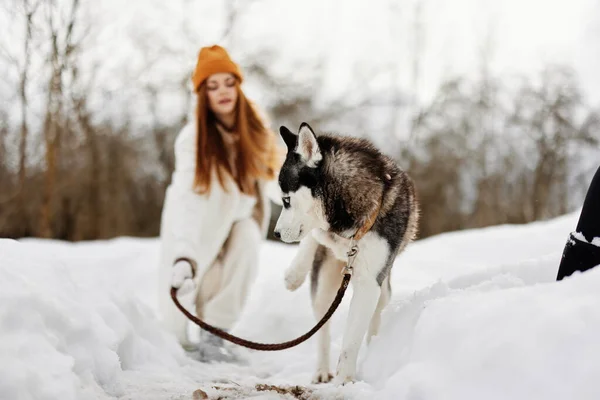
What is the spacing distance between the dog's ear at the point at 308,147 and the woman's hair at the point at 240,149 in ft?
5.14

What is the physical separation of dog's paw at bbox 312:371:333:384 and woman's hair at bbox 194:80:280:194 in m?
1.69

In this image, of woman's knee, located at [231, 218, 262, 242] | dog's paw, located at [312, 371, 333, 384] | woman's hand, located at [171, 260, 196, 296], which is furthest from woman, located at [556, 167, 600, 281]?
woman's knee, located at [231, 218, 262, 242]

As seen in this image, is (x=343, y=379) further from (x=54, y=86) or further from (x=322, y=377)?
(x=54, y=86)

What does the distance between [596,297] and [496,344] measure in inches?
15.2

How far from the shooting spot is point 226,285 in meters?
4.36

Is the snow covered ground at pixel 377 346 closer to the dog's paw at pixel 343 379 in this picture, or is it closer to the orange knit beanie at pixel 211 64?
the dog's paw at pixel 343 379

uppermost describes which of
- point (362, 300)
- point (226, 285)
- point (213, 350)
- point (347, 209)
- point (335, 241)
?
point (347, 209)

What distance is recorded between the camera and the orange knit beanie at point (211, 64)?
4.16 m

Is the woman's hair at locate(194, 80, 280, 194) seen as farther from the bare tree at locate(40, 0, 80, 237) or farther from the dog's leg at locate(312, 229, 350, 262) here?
the bare tree at locate(40, 0, 80, 237)

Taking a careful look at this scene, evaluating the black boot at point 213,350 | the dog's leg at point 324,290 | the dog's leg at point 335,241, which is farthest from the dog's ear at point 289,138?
the black boot at point 213,350

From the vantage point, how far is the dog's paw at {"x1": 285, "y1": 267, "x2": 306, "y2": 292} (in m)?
3.17

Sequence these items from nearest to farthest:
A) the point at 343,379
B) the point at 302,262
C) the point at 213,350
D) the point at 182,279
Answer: the point at 343,379, the point at 302,262, the point at 182,279, the point at 213,350

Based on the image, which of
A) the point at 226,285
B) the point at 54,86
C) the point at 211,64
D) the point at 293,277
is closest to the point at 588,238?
the point at 293,277

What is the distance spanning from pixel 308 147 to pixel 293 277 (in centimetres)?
86
